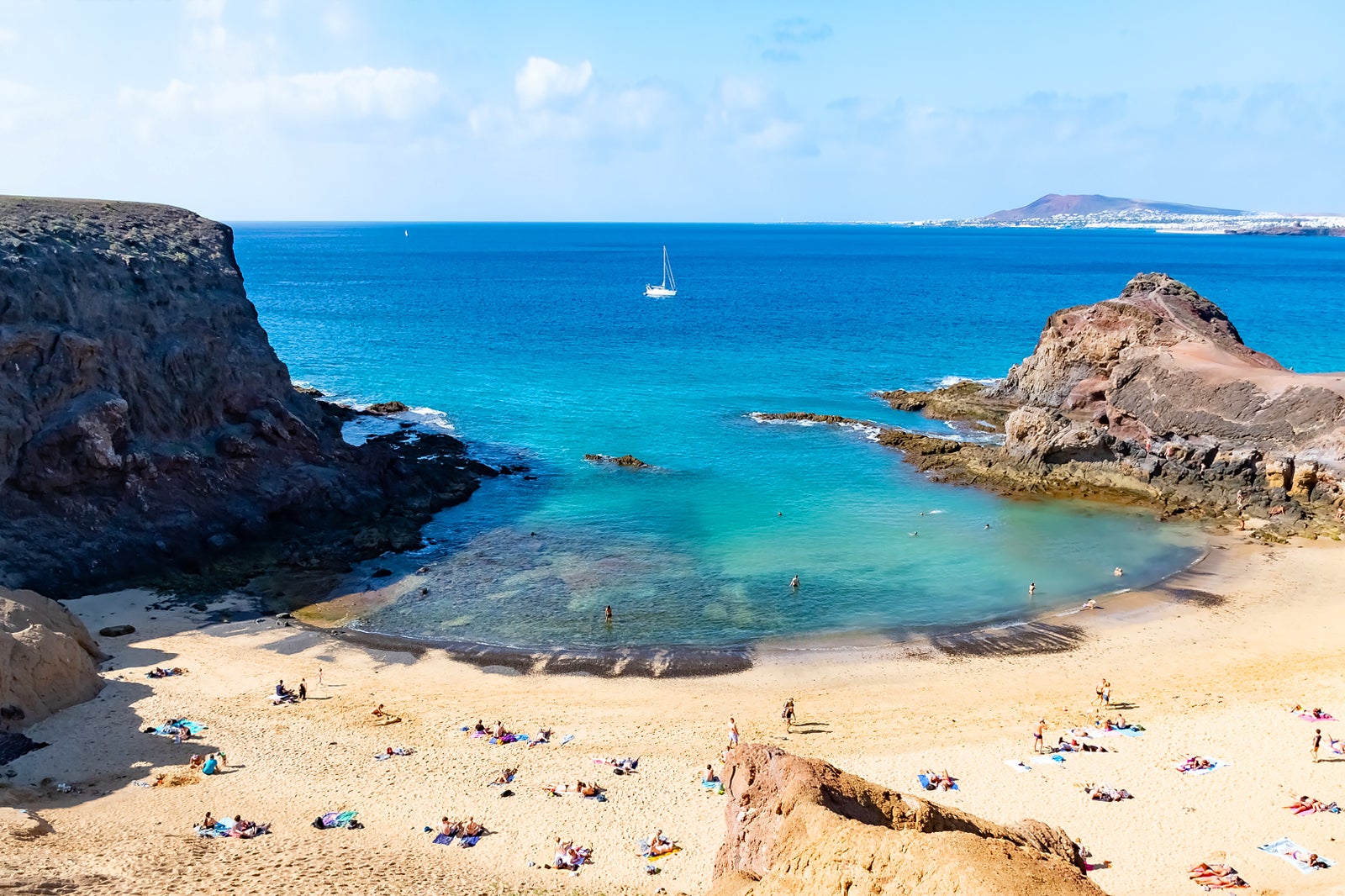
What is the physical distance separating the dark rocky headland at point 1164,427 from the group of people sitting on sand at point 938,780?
92.0 feet

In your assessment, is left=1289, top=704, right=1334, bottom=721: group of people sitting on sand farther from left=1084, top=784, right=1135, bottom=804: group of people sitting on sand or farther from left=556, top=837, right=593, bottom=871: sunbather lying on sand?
left=556, top=837, right=593, bottom=871: sunbather lying on sand

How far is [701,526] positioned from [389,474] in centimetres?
1637

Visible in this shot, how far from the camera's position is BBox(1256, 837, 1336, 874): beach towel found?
21.1 meters

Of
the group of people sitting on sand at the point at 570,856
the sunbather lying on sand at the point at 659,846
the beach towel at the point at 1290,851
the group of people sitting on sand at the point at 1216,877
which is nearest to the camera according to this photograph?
the group of people sitting on sand at the point at 1216,877

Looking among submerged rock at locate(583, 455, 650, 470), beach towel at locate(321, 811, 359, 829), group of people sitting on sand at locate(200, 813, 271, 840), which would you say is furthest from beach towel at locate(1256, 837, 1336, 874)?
Result: submerged rock at locate(583, 455, 650, 470)

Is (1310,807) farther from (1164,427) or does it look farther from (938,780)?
(1164,427)

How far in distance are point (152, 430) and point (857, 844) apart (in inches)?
1512

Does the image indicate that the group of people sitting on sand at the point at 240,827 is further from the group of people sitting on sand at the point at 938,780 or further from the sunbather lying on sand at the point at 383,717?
A: the group of people sitting on sand at the point at 938,780

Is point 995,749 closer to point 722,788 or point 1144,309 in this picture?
point 722,788

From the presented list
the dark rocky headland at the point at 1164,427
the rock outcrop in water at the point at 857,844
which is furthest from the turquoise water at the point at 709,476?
the rock outcrop in water at the point at 857,844

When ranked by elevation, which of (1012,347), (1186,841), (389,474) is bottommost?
(1186,841)

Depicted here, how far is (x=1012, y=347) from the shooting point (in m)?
91.8

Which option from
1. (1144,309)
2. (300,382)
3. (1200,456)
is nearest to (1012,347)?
(1144,309)

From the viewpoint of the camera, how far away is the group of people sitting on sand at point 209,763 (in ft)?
82.0
